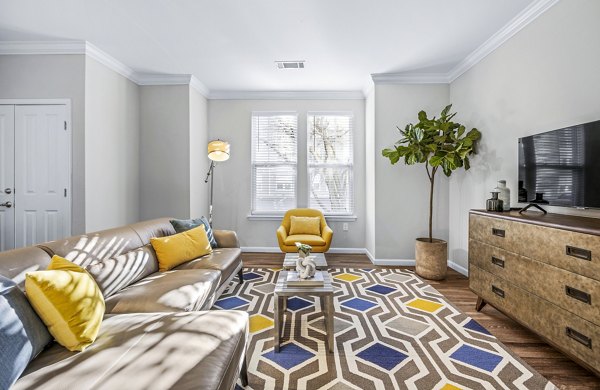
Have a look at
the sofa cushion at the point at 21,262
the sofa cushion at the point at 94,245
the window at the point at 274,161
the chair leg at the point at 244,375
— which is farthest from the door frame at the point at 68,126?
the chair leg at the point at 244,375

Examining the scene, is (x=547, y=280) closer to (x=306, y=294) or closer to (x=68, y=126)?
(x=306, y=294)

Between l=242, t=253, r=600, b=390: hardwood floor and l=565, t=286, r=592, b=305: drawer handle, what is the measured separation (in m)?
0.55

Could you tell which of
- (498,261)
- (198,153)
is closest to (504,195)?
(498,261)

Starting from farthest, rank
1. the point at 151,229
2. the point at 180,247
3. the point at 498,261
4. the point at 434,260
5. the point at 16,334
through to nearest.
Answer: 1. the point at 434,260
2. the point at 151,229
3. the point at 180,247
4. the point at 498,261
5. the point at 16,334

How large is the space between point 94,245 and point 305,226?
2739 millimetres

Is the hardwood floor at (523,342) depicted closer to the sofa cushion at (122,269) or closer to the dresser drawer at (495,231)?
the dresser drawer at (495,231)

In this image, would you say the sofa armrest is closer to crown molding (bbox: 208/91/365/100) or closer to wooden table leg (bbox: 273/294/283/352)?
wooden table leg (bbox: 273/294/283/352)

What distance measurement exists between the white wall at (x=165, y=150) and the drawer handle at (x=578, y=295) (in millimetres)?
4270

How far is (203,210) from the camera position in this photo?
190 inches

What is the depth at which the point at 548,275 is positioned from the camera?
5.99ft

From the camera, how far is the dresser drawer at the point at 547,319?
1.57 m

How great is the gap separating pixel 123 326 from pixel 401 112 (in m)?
4.14

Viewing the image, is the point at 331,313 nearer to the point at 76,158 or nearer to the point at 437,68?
the point at 76,158

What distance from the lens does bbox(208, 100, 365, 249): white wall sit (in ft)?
16.0
